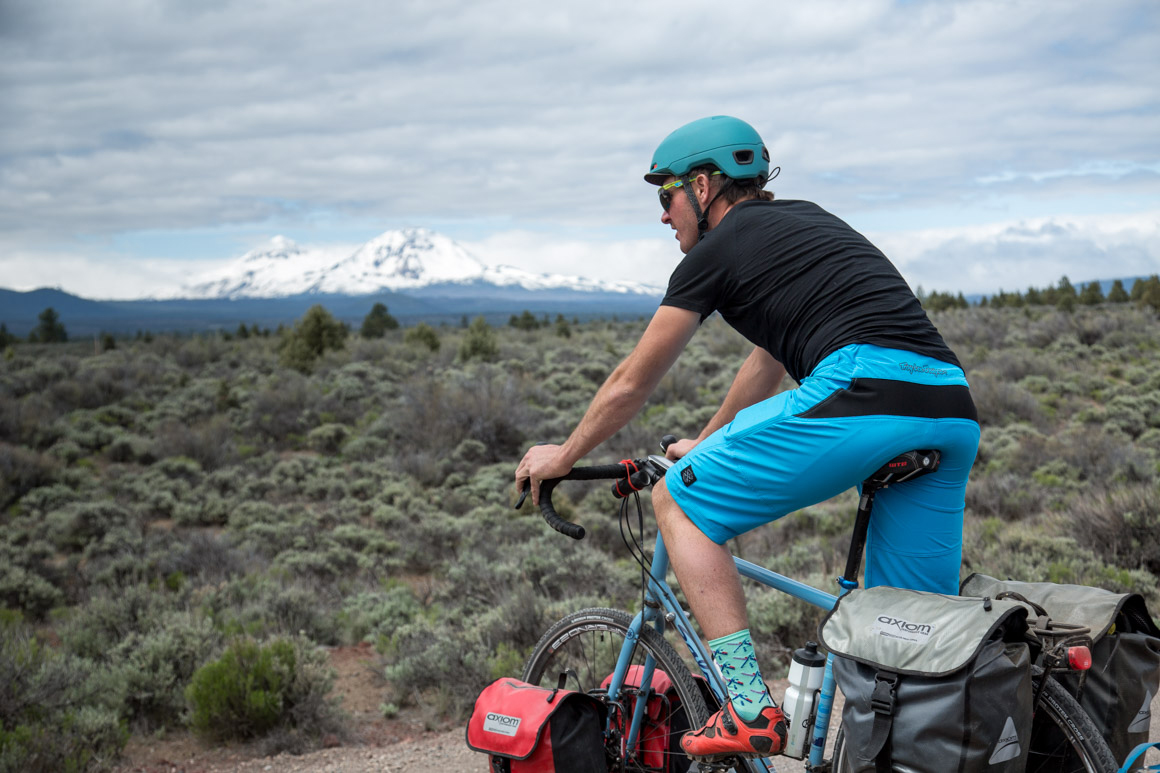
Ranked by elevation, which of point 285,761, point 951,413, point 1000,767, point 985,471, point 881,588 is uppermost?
point 951,413

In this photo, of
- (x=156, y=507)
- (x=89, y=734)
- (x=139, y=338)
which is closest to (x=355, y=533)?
(x=156, y=507)

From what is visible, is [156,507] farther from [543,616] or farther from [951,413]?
[951,413]

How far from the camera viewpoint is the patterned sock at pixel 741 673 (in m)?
2.38

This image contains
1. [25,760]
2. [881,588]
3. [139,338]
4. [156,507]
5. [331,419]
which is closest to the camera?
[881,588]

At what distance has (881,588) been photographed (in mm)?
2318

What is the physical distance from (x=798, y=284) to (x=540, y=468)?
1008 millimetres

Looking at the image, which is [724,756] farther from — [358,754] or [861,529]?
[358,754]

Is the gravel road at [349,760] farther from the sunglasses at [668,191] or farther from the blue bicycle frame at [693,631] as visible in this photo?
the sunglasses at [668,191]

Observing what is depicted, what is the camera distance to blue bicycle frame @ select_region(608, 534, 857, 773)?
8.03 feet

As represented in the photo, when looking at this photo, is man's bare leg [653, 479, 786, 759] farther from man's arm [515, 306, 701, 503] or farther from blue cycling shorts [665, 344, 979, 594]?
man's arm [515, 306, 701, 503]

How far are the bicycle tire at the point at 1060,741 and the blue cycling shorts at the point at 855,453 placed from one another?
0.42 m

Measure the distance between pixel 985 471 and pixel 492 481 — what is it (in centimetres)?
603

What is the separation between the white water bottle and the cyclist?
0.12ft

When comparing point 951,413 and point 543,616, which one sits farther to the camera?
point 543,616
